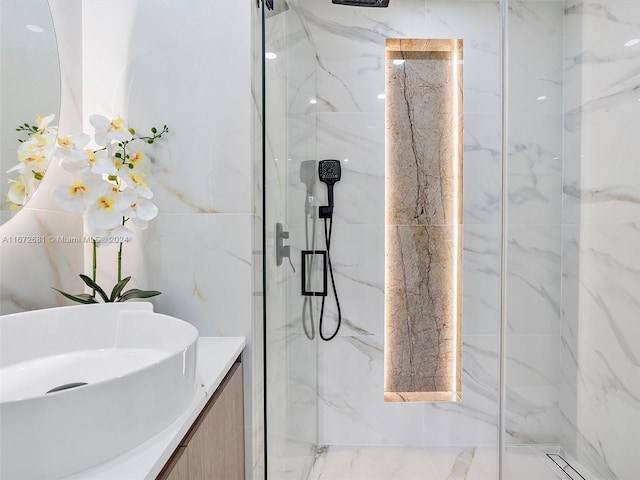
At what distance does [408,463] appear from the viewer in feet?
5.63

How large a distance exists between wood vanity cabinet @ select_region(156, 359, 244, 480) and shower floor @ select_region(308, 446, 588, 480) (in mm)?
851

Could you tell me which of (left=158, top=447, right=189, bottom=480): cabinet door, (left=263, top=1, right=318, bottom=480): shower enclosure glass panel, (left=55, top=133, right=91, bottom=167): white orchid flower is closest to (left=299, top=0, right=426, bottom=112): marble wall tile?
(left=263, top=1, right=318, bottom=480): shower enclosure glass panel

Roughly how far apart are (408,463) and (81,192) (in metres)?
1.64

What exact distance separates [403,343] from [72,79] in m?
1.60

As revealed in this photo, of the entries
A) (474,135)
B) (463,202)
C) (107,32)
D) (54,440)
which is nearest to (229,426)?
(54,440)

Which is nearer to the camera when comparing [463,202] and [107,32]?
[107,32]

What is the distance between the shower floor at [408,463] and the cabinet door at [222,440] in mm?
857

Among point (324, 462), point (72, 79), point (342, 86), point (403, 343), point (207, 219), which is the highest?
point (342, 86)

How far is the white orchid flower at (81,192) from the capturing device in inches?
33.3

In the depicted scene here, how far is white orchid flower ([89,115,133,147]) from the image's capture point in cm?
90

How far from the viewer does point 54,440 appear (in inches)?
15.8

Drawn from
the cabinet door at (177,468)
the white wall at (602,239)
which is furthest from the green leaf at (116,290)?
the white wall at (602,239)

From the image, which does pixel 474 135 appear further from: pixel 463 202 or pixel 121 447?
pixel 121 447

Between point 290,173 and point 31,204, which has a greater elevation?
point 290,173
